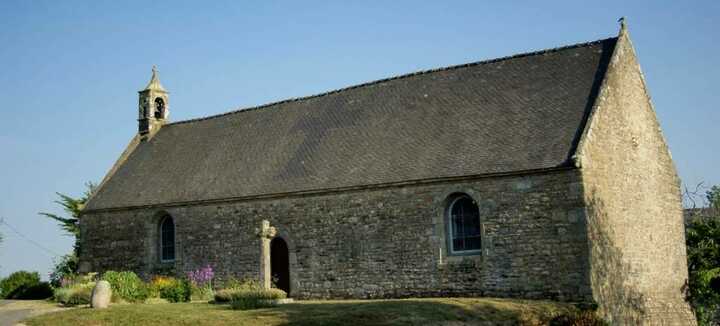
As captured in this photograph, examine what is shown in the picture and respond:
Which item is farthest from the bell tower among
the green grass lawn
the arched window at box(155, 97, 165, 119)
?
the green grass lawn

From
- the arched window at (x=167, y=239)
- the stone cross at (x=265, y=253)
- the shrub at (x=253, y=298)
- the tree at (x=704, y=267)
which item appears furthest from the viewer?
the arched window at (x=167, y=239)

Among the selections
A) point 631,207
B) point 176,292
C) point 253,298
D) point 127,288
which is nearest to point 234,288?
point 176,292

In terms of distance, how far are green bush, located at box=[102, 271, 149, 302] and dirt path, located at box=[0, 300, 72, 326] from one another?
1769 mm

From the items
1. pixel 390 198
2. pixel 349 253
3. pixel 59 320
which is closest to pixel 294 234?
pixel 349 253

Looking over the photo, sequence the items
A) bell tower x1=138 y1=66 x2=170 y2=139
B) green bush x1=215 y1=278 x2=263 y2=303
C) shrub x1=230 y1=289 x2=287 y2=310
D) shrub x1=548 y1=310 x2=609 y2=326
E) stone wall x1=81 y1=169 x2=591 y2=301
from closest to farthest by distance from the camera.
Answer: shrub x1=548 y1=310 x2=609 y2=326 → shrub x1=230 y1=289 x2=287 y2=310 → stone wall x1=81 y1=169 x2=591 y2=301 → green bush x1=215 y1=278 x2=263 y2=303 → bell tower x1=138 y1=66 x2=170 y2=139

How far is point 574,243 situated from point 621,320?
8.67 feet

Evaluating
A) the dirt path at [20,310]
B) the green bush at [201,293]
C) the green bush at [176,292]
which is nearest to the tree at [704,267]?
the green bush at [201,293]

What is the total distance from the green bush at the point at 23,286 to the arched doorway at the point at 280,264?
11.4 m

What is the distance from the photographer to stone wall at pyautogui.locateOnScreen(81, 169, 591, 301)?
20.4 meters

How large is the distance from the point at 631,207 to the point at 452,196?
5.41m

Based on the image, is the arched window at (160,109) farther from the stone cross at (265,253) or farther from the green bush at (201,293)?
the stone cross at (265,253)

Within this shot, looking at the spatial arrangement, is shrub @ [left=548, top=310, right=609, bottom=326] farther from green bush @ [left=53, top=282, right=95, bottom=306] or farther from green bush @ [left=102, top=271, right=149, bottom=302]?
green bush @ [left=53, top=282, right=95, bottom=306]

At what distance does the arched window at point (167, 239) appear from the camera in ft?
96.4

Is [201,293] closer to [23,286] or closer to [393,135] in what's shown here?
[393,135]
